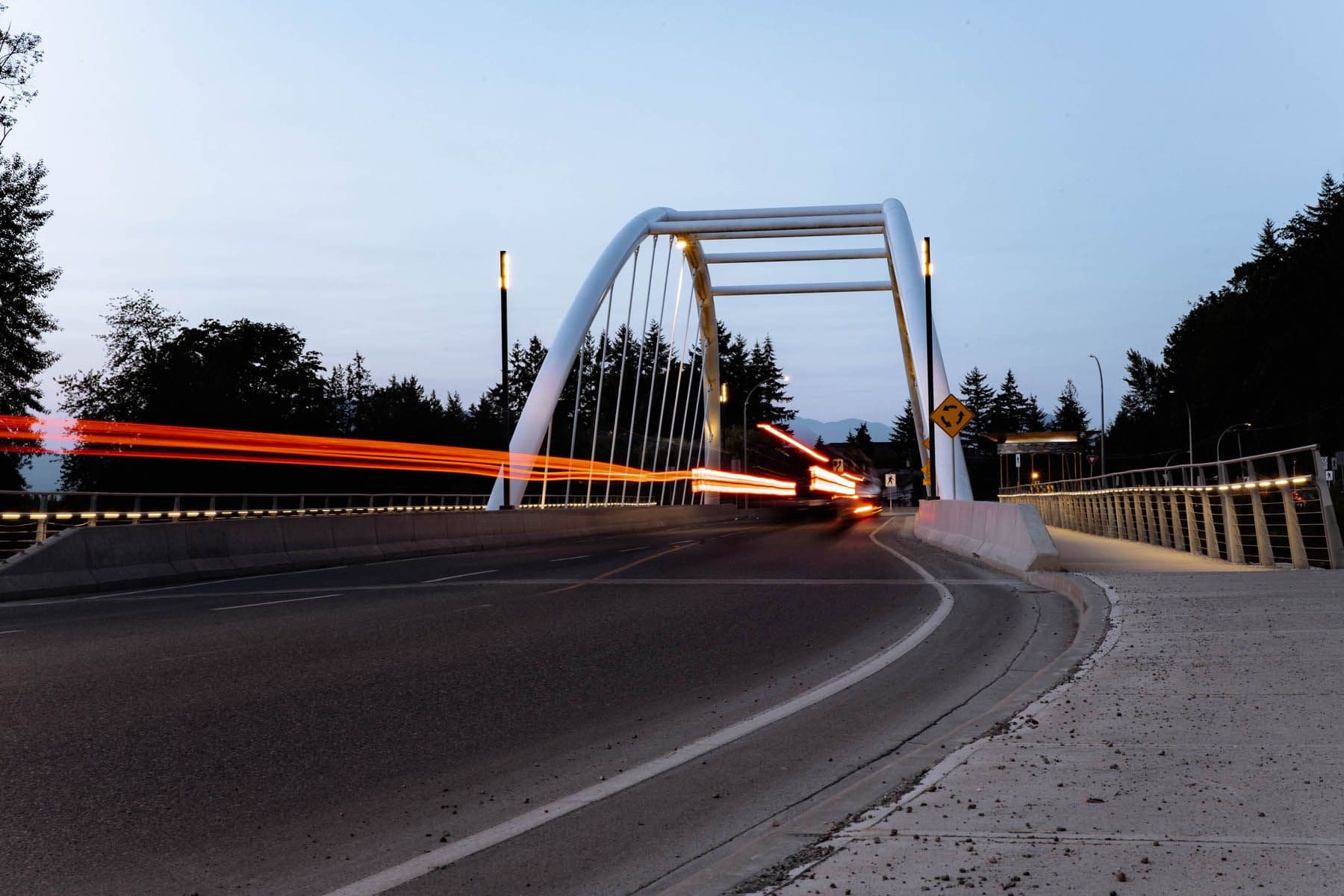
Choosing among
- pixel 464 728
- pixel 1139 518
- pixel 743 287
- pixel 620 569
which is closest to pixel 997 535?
pixel 620 569

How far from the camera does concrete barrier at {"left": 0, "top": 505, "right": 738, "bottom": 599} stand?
1898cm

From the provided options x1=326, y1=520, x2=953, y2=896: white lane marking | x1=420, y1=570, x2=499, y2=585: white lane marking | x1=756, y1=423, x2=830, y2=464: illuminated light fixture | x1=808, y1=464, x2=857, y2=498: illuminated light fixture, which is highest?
x1=756, y1=423, x2=830, y2=464: illuminated light fixture

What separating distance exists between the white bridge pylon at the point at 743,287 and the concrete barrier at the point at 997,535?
8.62m

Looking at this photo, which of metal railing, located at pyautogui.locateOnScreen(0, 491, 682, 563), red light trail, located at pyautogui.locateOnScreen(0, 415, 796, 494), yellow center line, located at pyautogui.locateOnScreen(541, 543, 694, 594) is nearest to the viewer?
yellow center line, located at pyautogui.locateOnScreen(541, 543, 694, 594)

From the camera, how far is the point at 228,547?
22.4 meters

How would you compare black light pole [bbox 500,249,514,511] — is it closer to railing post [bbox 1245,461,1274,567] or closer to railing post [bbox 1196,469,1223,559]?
railing post [bbox 1196,469,1223,559]

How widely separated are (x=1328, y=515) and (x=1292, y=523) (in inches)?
23.4

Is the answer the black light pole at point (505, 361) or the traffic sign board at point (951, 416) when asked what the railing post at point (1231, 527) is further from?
the black light pole at point (505, 361)

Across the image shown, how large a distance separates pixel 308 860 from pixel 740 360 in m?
168

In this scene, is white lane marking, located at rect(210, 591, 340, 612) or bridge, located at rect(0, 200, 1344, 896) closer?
bridge, located at rect(0, 200, 1344, 896)

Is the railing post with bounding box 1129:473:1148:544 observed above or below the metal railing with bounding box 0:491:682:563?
below

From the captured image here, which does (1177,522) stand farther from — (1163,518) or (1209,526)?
(1209,526)

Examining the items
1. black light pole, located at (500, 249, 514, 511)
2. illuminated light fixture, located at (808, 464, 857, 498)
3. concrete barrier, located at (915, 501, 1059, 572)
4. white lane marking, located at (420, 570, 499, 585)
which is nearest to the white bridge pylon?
black light pole, located at (500, 249, 514, 511)

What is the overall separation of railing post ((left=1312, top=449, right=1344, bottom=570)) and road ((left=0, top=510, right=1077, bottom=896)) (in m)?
3.69
